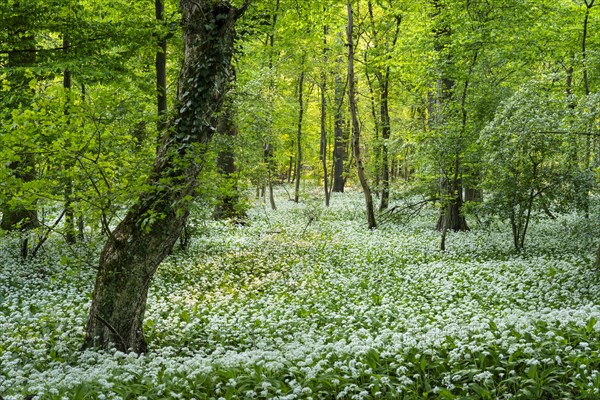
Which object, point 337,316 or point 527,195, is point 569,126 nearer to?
point 527,195

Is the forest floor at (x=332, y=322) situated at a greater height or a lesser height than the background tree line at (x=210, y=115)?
lesser

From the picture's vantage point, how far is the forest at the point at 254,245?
201 inches

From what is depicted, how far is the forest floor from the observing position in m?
4.78

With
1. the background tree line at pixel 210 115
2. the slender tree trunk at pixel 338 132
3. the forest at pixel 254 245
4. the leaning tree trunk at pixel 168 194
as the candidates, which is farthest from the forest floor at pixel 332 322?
the slender tree trunk at pixel 338 132

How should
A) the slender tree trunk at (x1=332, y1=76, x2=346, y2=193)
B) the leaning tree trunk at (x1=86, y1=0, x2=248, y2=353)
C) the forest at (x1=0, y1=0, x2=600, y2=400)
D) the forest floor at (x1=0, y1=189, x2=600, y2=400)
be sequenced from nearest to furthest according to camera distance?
the forest floor at (x1=0, y1=189, x2=600, y2=400) < the forest at (x1=0, y1=0, x2=600, y2=400) < the leaning tree trunk at (x1=86, y1=0, x2=248, y2=353) < the slender tree trunk at (x1=332, y1=76, x2=346, y2=193)

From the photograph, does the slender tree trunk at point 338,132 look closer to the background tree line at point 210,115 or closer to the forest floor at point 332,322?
the background tree line at point 210,115

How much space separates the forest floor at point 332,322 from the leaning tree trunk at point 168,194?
50 cm

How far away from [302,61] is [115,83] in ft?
48.5

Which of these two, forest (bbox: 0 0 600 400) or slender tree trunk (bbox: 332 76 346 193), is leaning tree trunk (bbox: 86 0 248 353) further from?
slender tree trunk (bbox: 332 76 346 193)

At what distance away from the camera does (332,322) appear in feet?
25.1

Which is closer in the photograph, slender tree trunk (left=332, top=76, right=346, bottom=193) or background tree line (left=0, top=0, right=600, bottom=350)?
background tree line (left=0, top=0, right=600, bottom=350)

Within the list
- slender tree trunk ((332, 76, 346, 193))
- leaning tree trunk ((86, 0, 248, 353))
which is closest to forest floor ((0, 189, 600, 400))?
leaning tree trunk ((86, 0, 248, 353))

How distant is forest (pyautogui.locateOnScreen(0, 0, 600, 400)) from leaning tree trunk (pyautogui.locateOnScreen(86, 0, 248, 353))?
1.3 inches

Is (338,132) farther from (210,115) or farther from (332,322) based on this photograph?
(210,115)
